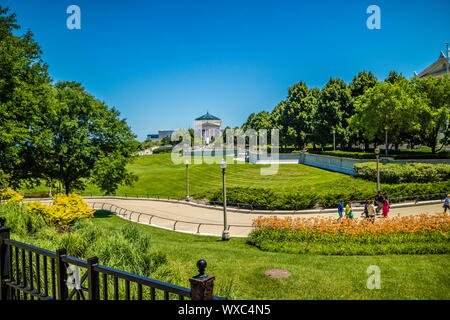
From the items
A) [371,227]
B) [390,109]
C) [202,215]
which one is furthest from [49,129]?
[390,109]

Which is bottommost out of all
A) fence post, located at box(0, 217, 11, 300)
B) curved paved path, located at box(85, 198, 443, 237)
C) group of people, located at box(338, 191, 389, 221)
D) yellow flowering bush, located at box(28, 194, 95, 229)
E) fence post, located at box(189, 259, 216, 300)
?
curved paved path, located at box(85, 198, 443, 237)

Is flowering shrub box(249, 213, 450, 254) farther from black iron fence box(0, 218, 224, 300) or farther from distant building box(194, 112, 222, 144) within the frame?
distant building box(194, 112, 222, 144)

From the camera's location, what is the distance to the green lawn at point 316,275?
812 centimetres

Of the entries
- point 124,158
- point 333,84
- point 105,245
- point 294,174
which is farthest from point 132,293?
point 333,84

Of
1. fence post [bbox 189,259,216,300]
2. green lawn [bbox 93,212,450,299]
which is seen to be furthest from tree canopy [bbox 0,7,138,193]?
fence post [bbox 189,259,216,300]

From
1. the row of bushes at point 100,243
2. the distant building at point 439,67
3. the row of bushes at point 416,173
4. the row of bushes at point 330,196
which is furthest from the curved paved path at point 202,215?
the distant building at point 439,67

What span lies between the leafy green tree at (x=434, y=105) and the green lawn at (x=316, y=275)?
30.2 meters

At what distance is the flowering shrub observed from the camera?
13.1 meters

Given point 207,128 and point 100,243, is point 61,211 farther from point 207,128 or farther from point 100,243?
point 207,128

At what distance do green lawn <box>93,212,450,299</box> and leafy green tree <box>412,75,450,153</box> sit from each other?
30183 mm

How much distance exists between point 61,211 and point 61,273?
12.1 meters

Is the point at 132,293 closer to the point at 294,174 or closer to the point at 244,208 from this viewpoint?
the point at 244,208

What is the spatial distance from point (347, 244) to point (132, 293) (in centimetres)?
1064
